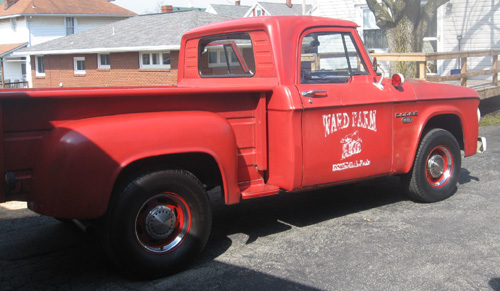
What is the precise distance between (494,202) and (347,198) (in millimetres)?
1675

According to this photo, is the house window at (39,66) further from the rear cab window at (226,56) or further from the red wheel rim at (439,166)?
the red wheel rim at (439,166)

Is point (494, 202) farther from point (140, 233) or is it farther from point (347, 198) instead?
point (140, 233)

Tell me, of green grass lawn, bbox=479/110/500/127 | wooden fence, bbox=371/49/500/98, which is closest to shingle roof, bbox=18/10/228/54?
wooden fence, bbox=371/49/500/98

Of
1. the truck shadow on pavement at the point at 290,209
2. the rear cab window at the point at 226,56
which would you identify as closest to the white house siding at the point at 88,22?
the truck shadow on pavement at the point at 290,209

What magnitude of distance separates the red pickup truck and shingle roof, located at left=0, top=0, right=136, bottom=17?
127 feet

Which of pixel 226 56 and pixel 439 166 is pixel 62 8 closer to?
pixel 226 56

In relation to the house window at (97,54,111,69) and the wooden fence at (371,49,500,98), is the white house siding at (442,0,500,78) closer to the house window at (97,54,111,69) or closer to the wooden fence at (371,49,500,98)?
the wooden fence at (371,49,500,98)

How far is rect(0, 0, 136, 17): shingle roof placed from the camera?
135 ft

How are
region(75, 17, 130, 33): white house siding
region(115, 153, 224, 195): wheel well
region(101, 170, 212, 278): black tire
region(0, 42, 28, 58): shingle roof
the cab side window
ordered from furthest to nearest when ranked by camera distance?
region(75, 17, 130, 33): white house siding < region(0, 42, 28, 58): shingle roof < the cab side window < region(115, 153, 224, 195): wheel well < region(101, 170, 212, 278): black tire

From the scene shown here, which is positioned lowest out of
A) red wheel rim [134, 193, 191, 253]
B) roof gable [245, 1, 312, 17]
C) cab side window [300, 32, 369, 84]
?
red wheel rim [134, 193, 191, 253]

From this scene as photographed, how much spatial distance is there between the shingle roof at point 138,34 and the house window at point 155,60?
804mm

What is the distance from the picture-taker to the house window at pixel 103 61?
1201 inches

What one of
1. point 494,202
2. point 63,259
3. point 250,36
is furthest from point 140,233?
point 494,202

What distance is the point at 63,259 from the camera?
4879 millimetres
